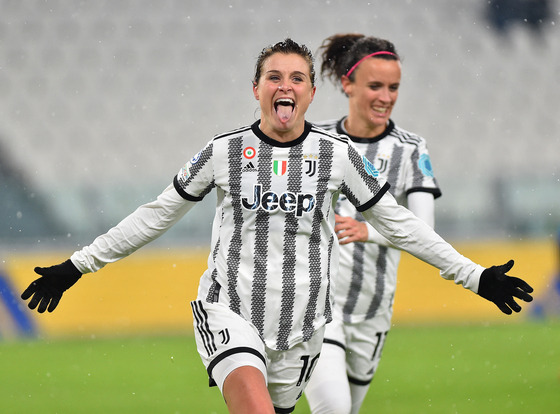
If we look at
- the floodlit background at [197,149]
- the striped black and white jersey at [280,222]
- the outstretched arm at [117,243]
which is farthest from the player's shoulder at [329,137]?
the floodlit background at [197,149]

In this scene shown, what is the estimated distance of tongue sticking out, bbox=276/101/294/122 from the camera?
9.67 ft

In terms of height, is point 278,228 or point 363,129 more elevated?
point 363,129

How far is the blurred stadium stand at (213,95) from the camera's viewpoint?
11047 millimetres

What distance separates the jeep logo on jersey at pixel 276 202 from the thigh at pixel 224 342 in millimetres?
370

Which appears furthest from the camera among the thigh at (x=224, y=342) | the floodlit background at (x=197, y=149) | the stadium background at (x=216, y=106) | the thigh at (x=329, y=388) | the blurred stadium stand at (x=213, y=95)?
the blurred stadium stand at (x=213, y=95)

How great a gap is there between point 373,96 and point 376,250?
71 cm

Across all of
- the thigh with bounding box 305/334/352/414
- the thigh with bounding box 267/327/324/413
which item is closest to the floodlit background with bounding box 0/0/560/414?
the thigh with bounding box 305/334/352/414

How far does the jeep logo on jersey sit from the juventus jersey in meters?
1.04

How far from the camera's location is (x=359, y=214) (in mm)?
3990

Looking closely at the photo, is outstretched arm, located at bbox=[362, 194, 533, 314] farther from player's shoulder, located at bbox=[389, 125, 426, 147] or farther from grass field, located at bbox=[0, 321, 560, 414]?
grass field, located at bbox=[0, 321, 560, 414]

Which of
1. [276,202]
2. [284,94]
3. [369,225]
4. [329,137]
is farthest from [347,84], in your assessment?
[276,202]

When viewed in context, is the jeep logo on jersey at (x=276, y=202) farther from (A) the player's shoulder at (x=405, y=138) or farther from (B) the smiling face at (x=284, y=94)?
(A) the player's shoulder at (x=405, y=138)

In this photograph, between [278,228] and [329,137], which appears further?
[329,137]

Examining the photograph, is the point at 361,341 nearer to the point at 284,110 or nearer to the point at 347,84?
the point at 347,84
